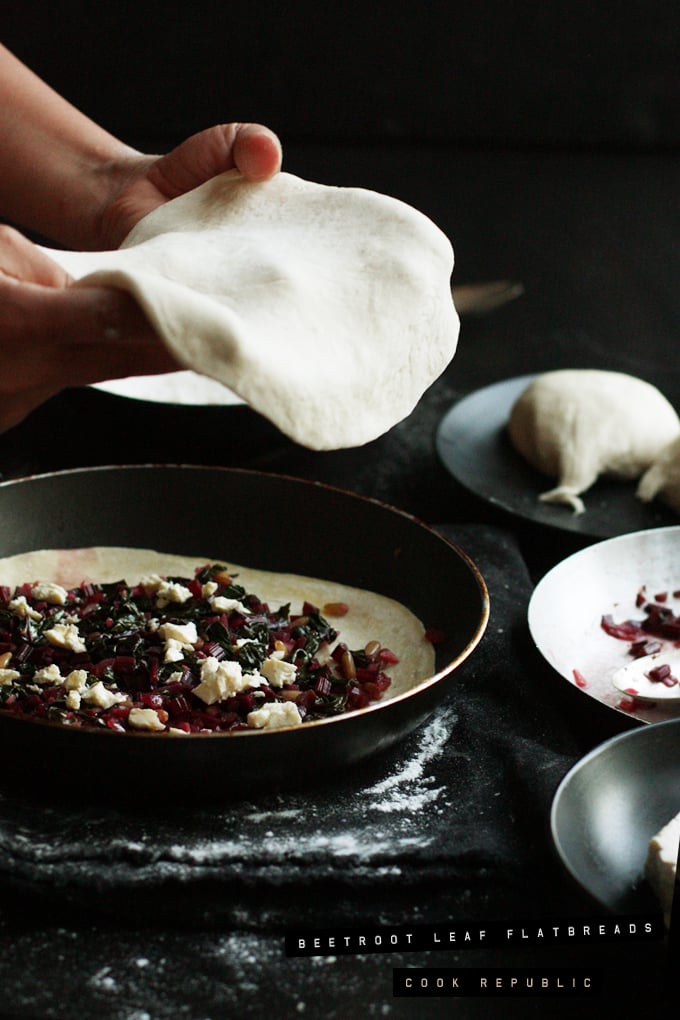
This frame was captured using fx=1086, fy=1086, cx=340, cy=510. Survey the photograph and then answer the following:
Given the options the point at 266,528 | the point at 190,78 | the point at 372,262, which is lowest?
the point at 266,528

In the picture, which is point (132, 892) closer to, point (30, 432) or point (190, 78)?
point (30, 432)

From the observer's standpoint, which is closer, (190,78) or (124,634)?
(124,634)

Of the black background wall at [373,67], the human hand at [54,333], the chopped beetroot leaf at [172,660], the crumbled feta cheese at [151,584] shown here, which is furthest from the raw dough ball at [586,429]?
the black background wall at [373,67]

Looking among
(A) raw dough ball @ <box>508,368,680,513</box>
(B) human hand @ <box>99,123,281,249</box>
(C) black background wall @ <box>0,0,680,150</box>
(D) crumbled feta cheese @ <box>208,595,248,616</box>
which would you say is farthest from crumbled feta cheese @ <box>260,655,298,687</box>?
(C) black background wall @ <box>0,0,680,150</box>

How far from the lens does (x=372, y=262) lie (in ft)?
3.70

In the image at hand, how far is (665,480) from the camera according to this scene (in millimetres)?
1702

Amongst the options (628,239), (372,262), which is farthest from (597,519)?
(628,239)

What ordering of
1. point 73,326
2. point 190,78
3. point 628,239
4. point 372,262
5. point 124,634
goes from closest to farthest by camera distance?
point 73,326 → point 372,262 → point 124,634 → point 190,78 → point 628,239

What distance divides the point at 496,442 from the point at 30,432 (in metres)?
0.82

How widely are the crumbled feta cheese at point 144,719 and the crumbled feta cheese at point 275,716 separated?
9 cm

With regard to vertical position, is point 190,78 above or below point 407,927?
above

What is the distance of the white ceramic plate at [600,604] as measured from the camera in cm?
126

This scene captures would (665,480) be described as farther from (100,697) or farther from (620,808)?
(100,697)

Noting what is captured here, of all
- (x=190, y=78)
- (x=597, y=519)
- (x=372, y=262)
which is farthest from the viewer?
(x=190, y=78)
